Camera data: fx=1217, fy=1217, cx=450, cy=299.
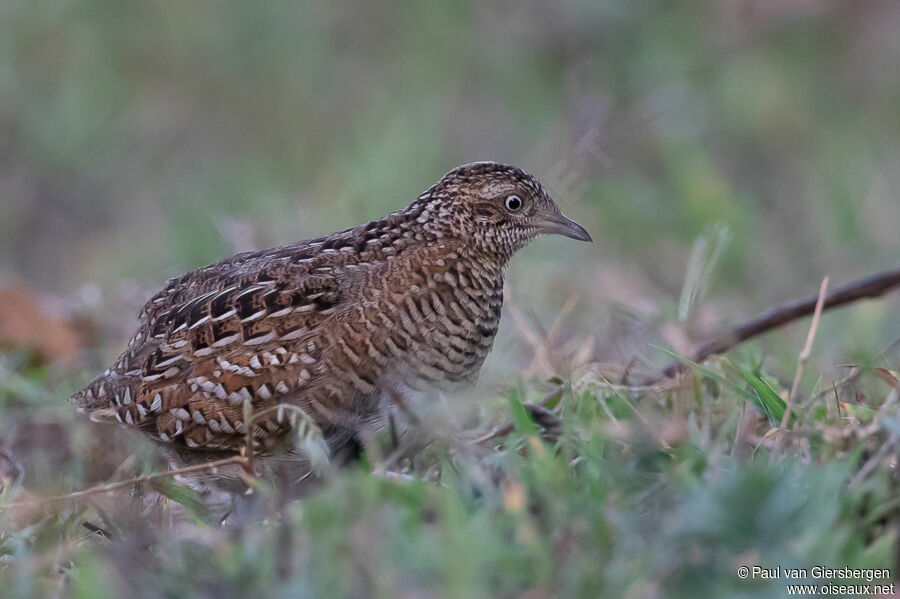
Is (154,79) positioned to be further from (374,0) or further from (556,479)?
(556,479)

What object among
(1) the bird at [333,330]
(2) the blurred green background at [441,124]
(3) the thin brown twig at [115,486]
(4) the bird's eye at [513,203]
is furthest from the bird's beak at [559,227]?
(2) the blurred green background at [441,124]

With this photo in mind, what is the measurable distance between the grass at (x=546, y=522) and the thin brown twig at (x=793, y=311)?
0.44 metres

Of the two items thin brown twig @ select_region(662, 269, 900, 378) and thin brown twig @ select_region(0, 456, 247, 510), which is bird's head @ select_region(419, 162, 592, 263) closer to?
thin brown twig @ select_region(662, 269, 900, 378)

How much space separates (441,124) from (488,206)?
621cm

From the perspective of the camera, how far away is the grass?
8.84ft

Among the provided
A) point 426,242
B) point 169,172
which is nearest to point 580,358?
point 426,242

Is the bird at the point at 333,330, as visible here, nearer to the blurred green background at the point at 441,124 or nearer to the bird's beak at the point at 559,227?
the bird's beak at the point at 559,227

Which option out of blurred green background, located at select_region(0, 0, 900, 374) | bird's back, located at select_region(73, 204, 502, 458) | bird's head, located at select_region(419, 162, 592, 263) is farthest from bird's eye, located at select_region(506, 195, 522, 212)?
blurred green background, located at select_region(0, 0, 900, 374)

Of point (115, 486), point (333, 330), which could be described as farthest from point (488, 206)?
point (115, 486)

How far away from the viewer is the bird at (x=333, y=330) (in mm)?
3955

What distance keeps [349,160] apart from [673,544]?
7663 millimetres

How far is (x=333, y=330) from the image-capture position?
4039 millimetres

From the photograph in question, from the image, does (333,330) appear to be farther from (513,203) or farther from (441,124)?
(441,124)

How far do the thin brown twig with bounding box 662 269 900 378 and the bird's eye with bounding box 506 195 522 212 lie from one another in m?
0.81
